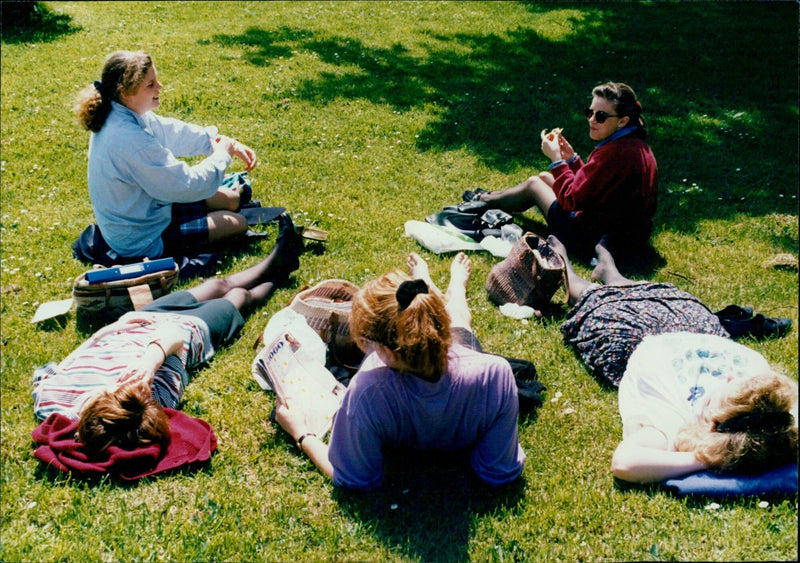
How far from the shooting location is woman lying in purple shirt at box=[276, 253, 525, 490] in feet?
9.35

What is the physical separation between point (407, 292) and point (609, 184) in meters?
3.30

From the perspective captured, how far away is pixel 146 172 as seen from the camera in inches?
206

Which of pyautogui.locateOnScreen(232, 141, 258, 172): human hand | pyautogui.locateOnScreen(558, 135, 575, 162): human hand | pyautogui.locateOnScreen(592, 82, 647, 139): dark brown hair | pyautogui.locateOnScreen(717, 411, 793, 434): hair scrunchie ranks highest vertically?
pyautogui.locateOnScreen(592, 82, 647, 139): dark brown hair

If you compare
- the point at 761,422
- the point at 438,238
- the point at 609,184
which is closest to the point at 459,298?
the point at 761,422

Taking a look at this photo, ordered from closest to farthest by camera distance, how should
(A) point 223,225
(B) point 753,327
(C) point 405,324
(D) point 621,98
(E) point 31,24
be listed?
1. (C) point 405,324
2. (B) point 753,327
3. (D) point 621,98
4. (A) point 223,225
5. (E) point 31,24

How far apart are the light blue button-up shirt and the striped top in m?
1.35

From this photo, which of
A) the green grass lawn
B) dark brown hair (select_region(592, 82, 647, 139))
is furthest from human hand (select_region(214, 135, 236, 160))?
dark brown hair (select_region(592, 82, 647, 139))

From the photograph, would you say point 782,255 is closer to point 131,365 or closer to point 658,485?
point 658,485

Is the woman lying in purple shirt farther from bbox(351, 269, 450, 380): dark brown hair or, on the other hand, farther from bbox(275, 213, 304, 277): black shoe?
bbox(275, 213, 304, 277): black shoe

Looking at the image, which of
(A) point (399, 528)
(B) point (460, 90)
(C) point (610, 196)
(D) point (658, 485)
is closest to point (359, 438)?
(A) point (399, 528)

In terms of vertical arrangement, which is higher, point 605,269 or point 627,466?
point 605,269

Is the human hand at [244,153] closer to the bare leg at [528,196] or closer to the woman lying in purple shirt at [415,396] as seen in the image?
the bare leg at [528,196]

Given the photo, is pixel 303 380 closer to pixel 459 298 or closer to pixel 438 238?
pixel 459 298

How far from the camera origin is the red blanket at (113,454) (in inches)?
140
